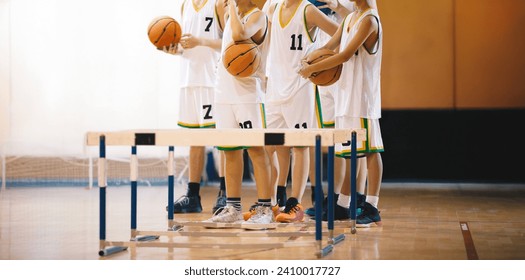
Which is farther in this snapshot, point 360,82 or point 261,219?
point 360,82

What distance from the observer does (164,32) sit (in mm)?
5398

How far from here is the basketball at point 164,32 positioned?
5.40 meters

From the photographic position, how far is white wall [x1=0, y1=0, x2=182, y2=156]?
823 centimetres

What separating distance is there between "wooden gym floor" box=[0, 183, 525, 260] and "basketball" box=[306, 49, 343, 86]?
0.88 m

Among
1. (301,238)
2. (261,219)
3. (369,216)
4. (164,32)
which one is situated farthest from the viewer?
(164,32)

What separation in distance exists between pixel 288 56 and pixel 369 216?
3.57ft

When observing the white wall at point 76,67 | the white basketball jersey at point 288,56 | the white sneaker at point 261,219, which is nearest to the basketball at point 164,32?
the white basketball jersey at point 288,56

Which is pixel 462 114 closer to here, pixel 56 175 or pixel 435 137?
pixel 435 137

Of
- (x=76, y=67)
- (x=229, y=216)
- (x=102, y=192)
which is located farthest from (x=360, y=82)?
(x=76, y=67)

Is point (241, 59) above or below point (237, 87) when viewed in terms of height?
above

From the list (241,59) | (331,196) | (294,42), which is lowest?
(331,196)

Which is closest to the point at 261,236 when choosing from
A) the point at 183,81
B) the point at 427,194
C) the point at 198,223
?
the point at 198,223

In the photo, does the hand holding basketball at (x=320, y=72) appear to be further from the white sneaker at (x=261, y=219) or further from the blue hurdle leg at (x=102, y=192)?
the blue hurdle leg at (x=102, y=192)

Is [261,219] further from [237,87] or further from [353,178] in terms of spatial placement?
[237,87]
